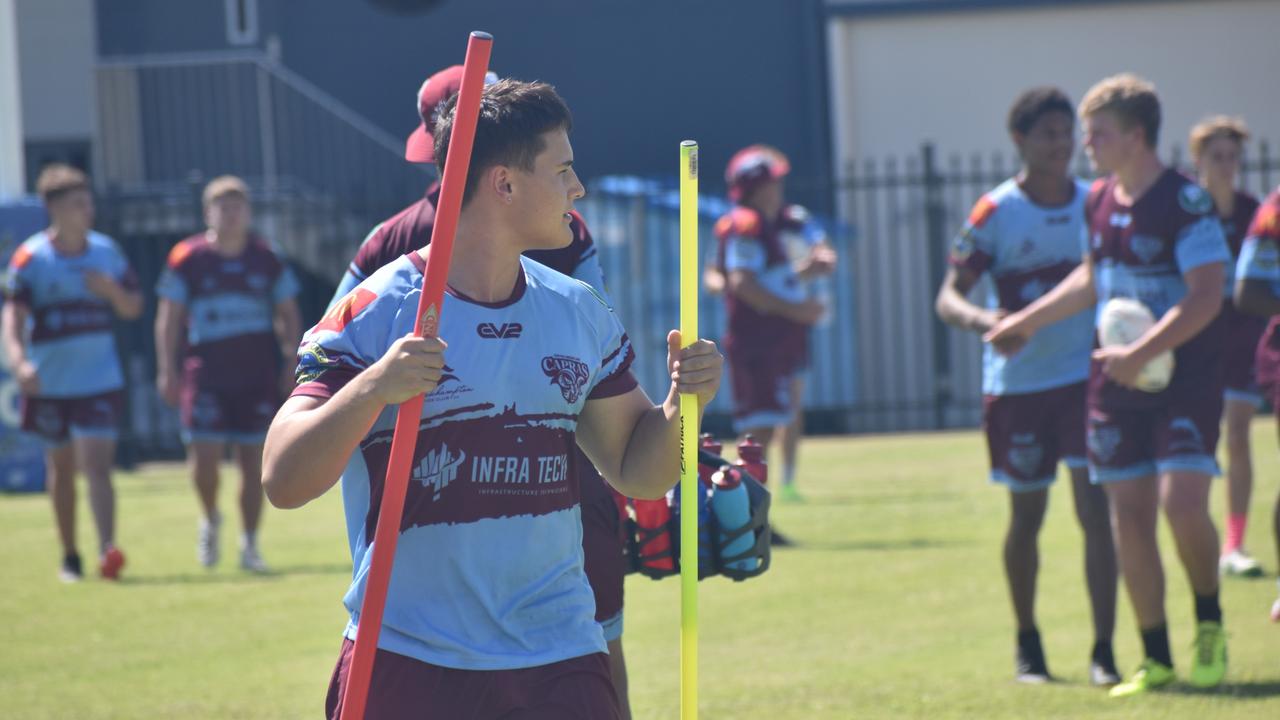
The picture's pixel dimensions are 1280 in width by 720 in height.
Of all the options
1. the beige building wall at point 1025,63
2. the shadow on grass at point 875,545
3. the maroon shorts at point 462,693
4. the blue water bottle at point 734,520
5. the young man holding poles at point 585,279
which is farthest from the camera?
the beige building wall at point 1025,63

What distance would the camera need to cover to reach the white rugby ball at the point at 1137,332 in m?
6.09

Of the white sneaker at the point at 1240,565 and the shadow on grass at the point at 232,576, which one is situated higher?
the white sneaker at the point at 1240,565

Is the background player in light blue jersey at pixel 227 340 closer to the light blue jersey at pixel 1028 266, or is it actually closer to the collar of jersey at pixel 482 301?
the light blue jersey at pixel 1028 266

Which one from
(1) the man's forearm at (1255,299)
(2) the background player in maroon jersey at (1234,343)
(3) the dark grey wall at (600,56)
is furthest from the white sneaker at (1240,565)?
(3) the dark grey wall at (600,56)

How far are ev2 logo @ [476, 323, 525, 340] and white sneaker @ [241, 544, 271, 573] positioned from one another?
7347 mm

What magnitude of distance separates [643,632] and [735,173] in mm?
3937

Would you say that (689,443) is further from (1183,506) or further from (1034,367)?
(1034,367)

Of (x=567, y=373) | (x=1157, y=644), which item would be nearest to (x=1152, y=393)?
(x=1157, y=644)

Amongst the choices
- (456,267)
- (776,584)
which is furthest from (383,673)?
(776,584)

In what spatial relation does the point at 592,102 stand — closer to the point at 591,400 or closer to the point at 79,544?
the point at 79,544

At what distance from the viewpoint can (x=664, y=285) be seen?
17609 mm

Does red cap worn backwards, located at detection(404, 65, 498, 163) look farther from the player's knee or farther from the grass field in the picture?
the player's knee

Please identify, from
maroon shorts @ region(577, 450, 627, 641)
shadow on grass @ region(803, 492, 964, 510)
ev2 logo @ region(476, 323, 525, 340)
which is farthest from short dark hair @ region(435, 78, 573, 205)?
shadow on grass @ region(803, 492, 964, 510)

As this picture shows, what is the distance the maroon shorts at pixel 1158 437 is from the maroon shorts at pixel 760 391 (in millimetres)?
4689
